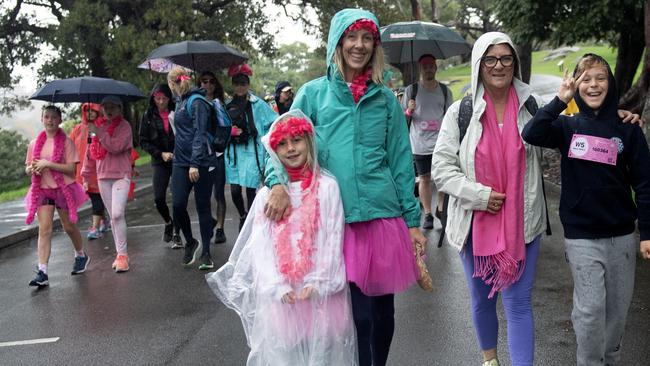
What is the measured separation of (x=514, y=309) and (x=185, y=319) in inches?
112

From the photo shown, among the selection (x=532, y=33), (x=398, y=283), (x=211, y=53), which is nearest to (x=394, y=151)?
(x=398, y=283)

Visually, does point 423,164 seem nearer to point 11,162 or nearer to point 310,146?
point 310,146

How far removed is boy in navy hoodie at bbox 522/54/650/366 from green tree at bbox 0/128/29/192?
85.1 feet

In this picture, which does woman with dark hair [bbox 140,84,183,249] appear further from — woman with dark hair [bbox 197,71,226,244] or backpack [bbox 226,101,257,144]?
backpack [bbox 226,101,257,144]

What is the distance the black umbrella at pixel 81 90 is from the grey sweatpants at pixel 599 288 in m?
5.53

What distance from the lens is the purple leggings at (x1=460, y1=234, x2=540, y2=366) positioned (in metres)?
3.43

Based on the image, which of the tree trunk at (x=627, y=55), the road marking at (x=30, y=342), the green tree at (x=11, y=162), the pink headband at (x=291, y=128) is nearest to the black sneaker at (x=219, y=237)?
the road marking at (x=30, y=342)

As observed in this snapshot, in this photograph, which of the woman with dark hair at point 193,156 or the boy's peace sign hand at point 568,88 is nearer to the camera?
the boy's peace sign hand at point 568,88

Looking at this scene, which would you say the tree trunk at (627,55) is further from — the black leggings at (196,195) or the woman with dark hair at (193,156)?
the black leggings at (196,195)

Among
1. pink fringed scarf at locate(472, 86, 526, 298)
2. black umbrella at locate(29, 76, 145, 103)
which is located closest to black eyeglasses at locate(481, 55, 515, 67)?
pink fringed scarf at locate(472, 86, 526, 298)

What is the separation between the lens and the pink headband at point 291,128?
3.18 metres

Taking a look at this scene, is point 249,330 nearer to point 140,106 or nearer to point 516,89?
point 516,89

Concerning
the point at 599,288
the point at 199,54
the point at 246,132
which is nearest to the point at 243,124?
the point at 246,132

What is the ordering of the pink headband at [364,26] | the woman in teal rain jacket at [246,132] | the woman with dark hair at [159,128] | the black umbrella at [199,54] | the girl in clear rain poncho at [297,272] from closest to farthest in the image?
1. the girl in clear rain poncho at [297,272]
2. the pink headband at [364,26]
3. the woman with dark hair at [159,128]
4. the woman in teal rain jacket at [246,132]
5. the black umbrella at [199,54]
